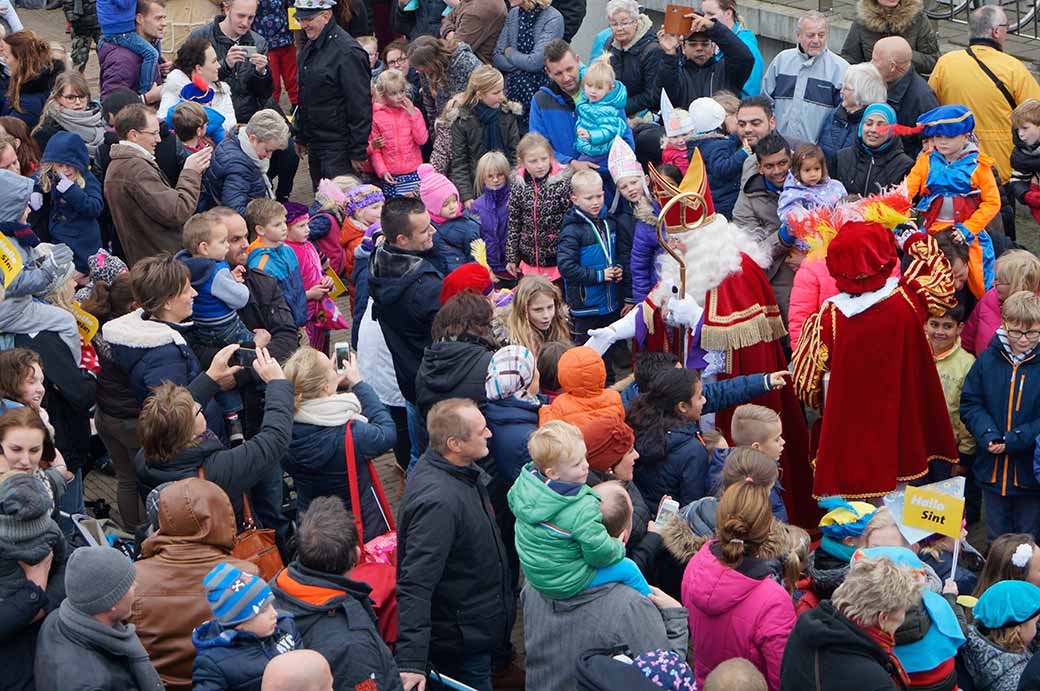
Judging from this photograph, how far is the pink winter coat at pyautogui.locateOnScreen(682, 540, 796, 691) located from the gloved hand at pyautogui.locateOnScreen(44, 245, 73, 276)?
3.89m

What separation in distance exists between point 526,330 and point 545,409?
1.01 m

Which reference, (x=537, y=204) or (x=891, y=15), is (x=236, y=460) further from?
(x=891, y=15)

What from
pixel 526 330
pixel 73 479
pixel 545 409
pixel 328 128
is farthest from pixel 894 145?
pixel 73 479

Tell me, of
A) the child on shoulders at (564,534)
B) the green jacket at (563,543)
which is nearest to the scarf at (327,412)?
the child on shoulders at (564,534)

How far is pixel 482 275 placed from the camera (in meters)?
7.16

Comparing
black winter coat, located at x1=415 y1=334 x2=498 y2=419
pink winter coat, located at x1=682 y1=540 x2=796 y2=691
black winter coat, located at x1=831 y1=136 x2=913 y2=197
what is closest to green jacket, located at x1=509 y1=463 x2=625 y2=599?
pink winter coat, located at x1=682 y1=540 x2=796 y2=691

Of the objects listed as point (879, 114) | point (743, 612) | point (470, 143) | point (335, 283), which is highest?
point (879, 114)

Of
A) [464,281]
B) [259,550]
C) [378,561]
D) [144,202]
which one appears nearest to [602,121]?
[464,281]

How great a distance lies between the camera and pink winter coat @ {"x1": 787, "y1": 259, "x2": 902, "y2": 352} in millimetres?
7203

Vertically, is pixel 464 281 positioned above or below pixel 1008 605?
above

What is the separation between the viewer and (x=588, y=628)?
4695 mm

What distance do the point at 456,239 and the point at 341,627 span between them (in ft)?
13.5

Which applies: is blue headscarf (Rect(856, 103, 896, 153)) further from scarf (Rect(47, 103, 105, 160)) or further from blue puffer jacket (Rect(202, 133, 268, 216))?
scarf (Rect(47, 103, 105, 160))

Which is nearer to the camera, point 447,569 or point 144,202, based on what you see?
point 447,569
